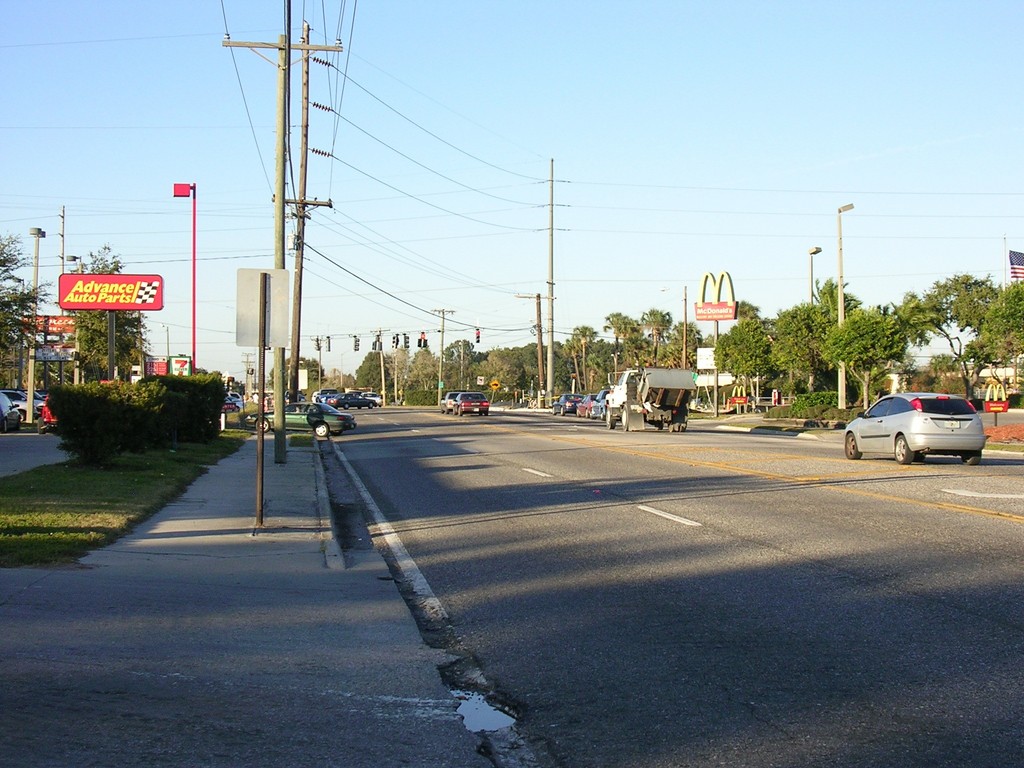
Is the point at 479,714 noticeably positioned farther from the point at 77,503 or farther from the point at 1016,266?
the point at 1016,266

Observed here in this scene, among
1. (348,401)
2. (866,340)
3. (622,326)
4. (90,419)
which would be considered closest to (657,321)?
(622,326)

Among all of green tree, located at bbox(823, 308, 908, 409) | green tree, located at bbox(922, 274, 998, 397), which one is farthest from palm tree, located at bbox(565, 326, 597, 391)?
green tree, located at bbox(823, 308, 908, 409)

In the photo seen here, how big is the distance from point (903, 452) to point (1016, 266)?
24.5 m

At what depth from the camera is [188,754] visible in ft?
17.0

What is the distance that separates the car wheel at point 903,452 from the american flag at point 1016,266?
23895 millimetres

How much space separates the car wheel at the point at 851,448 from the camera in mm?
23969

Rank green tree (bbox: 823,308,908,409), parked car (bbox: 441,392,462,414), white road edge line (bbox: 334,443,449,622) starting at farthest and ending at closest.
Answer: parked car (bbox: 441,392,462,414) < green tree (bbox: 823,308,908,409) < white road edge line (bbox: 334,443,449,622)

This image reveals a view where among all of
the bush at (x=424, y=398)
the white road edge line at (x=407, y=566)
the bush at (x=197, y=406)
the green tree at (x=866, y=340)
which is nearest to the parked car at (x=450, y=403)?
the green tree at (x=866, y=340)

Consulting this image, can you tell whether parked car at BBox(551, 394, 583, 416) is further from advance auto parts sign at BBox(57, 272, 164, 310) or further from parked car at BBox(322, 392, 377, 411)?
advance auto parts sign at BBox(57, 272, 164, 310)

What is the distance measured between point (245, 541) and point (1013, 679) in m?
8.49

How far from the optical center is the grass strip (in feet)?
35.2

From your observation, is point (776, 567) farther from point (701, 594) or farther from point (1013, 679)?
point (1013, 679)

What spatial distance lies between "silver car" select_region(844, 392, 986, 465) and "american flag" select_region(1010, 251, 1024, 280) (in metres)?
22.9

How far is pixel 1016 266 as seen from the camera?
42500mm
